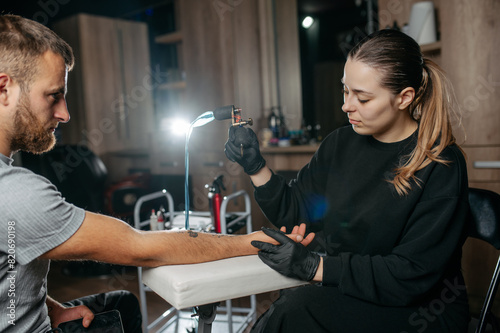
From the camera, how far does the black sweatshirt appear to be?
0.97 metres

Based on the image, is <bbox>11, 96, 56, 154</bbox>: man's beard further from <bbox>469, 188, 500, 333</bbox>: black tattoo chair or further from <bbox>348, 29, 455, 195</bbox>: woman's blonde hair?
<bbox>469, 188, 500, 333</bbox>: black tattoo chair

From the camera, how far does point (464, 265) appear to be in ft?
7.18

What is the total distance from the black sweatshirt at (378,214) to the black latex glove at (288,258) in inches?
2.0

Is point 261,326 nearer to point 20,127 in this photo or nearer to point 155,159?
point 20,127

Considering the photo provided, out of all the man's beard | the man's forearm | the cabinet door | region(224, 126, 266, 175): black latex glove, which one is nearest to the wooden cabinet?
the cabinet door

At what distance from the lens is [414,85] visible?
111 centimetres

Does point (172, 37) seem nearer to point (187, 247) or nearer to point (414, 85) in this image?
point (414, 85)

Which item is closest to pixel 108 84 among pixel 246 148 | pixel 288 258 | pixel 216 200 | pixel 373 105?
pixel 216 200

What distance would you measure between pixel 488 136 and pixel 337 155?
1264mm

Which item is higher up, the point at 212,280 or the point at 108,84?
the point at 108,84

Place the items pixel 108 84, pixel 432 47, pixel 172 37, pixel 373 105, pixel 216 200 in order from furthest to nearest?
pixel 108 84, pixel 172 37, pixel 432 47, pixel 216 200, pixel 373 105

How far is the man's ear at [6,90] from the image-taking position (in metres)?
0.89

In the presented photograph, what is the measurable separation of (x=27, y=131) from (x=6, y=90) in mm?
102

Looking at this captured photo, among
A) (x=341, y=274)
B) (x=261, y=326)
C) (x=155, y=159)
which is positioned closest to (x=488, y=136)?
(x=341, y=274)
